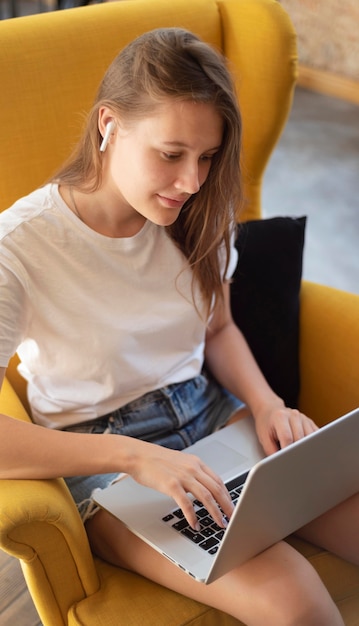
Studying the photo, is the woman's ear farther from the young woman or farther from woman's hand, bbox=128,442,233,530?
woman's hand, bbox=128,442,233,530

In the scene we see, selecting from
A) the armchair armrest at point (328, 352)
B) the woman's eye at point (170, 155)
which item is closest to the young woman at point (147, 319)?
the woman's eye at point (170, 155)

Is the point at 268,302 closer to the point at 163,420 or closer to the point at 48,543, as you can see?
the point at 163,420

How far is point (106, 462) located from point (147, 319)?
0.95 ft

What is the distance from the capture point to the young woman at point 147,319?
3.94ft

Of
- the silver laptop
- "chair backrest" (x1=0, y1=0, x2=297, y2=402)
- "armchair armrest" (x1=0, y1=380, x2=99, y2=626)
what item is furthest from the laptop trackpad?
"chair backrest" (x1=0, y1=0, x2=297, y2=402)

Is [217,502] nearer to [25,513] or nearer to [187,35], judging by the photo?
[25,513]

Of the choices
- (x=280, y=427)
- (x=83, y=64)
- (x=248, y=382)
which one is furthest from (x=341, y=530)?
(x=83, y=64)

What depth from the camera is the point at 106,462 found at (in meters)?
1.23

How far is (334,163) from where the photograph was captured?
12.5 ft

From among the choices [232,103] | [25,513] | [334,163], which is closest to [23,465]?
[25,513]

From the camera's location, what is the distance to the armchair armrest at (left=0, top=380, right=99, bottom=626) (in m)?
1.14

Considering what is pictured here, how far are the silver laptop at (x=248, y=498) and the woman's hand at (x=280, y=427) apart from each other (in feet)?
0.09

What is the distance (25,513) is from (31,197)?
50cm

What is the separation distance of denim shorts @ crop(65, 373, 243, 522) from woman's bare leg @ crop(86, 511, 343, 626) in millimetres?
121
